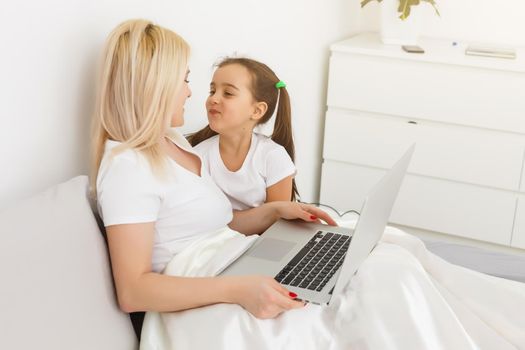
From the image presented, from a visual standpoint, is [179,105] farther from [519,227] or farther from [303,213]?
[519,227]

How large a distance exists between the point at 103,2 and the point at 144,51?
0.68ft

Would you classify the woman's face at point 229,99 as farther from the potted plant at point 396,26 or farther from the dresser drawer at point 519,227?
the dresser drawer at point 519,227

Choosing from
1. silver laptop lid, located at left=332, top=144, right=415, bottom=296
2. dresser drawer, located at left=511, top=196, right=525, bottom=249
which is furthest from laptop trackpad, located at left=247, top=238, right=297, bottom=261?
dresser drawer, located at left=511, top=196, right=525, bottom=249

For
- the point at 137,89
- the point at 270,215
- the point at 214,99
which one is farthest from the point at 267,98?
the point at 137,89

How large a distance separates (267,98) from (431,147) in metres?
1.15

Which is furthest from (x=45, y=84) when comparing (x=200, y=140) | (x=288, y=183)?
(x=288, y=183)

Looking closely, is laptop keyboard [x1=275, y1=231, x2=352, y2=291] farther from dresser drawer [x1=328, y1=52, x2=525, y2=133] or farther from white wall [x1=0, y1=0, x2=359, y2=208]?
dresser drawer [x1=328, y1=52, x2=525, y2=133]

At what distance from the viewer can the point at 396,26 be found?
3.04m

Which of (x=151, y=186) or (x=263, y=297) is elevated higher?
(x=151, y=186)

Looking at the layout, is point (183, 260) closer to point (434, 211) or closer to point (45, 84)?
point (45, 84)

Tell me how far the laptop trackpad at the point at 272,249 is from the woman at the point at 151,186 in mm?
110

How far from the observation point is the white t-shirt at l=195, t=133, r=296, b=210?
6.65 ft

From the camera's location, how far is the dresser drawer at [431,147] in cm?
286

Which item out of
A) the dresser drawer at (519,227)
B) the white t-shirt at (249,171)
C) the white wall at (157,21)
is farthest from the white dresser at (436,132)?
the white t-shirt at (249,171)
